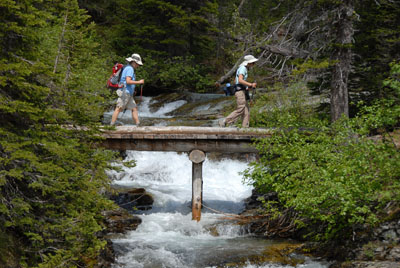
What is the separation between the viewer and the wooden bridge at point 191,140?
39.2 ft

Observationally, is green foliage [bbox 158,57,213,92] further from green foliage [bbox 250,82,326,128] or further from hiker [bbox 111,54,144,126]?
hiker [bbox 111,54,144,126]

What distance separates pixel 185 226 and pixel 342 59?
658cm

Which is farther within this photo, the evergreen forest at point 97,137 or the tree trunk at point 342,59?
the tree trunk at point 342,59

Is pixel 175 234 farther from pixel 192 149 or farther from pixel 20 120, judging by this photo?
pixel 20 120

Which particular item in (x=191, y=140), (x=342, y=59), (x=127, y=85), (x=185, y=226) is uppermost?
(x=342, y=59)

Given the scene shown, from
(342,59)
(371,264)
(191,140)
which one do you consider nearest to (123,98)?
(191,140)

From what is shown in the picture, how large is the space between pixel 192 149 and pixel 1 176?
7.10 meters

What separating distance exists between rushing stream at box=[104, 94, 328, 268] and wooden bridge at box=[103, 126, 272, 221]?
0.82m

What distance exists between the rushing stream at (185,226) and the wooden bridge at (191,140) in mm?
823

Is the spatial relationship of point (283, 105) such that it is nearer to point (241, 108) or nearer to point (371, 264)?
point (241, 108)

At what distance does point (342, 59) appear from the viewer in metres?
12.7

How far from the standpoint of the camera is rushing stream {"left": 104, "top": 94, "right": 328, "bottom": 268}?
9.13 m

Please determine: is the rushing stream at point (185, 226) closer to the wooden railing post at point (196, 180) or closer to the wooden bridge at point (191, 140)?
the wooden railing post at point (196, 180)

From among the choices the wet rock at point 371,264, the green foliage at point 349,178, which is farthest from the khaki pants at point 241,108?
the wet rock at point 371,264
